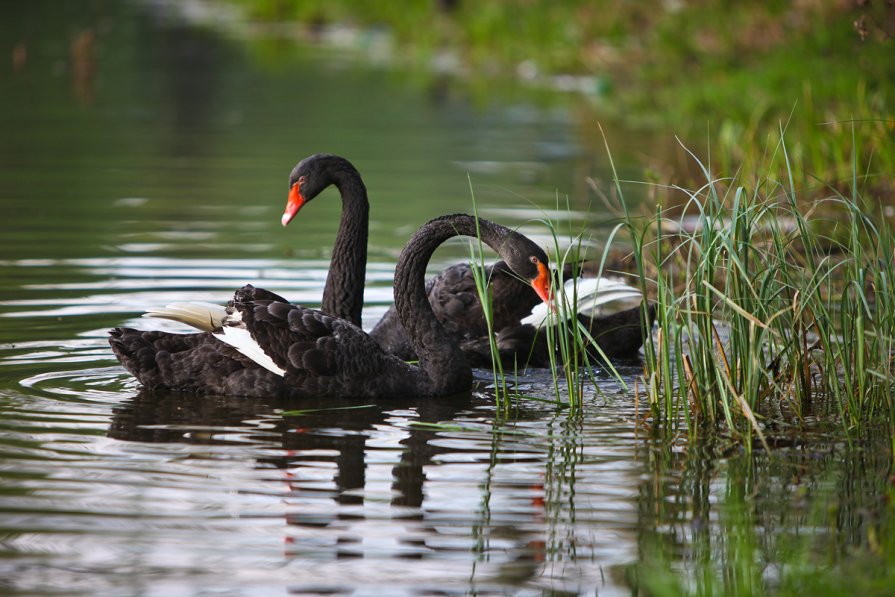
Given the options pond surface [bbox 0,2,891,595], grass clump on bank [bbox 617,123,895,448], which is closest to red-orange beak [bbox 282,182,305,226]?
pond surface [bbox 0,2,891,595]

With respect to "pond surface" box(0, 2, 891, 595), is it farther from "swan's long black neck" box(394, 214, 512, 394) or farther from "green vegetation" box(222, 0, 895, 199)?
"green vegetation" box(222, 0, 895, 199)

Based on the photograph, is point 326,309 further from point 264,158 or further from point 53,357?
point 264,158

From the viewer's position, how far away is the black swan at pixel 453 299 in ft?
22.9

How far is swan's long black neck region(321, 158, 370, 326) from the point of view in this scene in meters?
7.04

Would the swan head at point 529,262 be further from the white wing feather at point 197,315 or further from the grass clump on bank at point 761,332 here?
the white wing feather at point 197,315

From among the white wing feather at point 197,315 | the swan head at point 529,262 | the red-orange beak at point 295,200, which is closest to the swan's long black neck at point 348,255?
the red-orange beak at point 295,200

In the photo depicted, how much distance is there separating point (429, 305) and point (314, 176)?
104cm

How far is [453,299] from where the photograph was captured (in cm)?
732

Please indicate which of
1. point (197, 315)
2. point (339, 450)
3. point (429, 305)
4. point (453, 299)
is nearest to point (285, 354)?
Result: point (197, 315)

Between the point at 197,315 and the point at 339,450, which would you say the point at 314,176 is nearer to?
the point at 197,315

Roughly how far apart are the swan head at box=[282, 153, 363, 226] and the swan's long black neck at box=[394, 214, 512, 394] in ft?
2.52

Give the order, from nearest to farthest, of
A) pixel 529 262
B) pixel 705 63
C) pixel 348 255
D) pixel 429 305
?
pixel 529 262 → pixel 429 305 → pixel 348 255 → pixel 705 63

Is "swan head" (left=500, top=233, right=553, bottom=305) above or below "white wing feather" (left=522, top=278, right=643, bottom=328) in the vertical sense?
above

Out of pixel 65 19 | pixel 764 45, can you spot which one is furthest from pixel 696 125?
pixel 65 19
